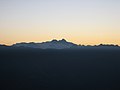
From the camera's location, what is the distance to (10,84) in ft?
130

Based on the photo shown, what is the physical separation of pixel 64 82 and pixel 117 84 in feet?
34.4

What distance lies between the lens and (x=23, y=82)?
136 feet

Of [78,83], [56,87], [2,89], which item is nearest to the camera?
[2,89]

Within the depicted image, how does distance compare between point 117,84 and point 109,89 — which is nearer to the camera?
point 109,89

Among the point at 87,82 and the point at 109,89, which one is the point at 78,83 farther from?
the point at 109,89

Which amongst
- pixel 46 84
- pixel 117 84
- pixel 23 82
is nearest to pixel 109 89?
pixel 117 84

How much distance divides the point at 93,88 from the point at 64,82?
279 inches

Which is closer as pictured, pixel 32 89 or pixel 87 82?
pixel 32 89

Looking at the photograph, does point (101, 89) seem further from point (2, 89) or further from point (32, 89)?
point (2, 89)

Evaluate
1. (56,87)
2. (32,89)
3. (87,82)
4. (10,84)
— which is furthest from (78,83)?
(10,84)

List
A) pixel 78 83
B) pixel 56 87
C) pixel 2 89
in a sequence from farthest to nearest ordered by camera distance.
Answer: pixel 78 83
pixel 56 87
pixel 2 89

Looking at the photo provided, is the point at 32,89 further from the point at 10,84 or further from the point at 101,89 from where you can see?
the point at 101,89

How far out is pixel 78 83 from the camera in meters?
40.8

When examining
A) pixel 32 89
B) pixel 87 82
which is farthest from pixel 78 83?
pixel 32 89
